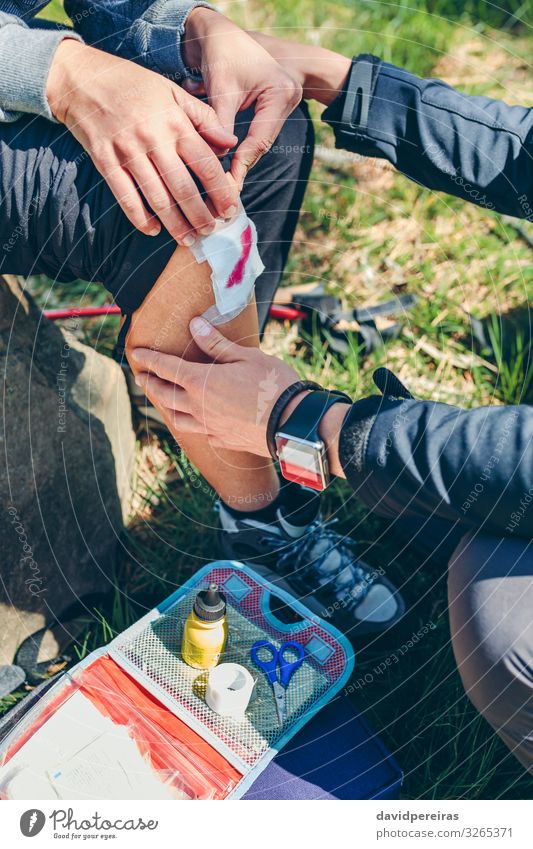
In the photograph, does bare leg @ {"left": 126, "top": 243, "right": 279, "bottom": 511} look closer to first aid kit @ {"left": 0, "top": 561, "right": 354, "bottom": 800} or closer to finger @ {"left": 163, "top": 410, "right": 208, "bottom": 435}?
finger @ {"left": 163, "top": 410, "right": 208, "bottom": 435}

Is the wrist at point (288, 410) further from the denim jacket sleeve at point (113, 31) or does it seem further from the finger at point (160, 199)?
the denim jacket sleeve at point (113, 31)

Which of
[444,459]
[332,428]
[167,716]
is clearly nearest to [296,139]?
[332,428]

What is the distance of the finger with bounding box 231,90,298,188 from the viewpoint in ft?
4.35

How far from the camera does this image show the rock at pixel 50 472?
1.45 m

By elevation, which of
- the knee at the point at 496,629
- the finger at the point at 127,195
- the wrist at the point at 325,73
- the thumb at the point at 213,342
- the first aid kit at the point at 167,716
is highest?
the wrist at the point at 325,73

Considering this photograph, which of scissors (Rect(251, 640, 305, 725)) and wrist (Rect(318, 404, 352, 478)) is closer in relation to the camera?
wrist (Rect(318, 404, 352, 478))

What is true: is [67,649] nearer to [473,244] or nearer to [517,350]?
→ [517,350]

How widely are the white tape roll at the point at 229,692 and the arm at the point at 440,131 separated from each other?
1093mm

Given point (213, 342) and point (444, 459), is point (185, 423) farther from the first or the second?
point (444, 459)

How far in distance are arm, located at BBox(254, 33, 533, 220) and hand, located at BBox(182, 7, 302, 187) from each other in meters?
0.21

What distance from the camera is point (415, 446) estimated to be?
1.16 meters

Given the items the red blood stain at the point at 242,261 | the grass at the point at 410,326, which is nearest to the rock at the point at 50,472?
the grass at the point at 410,326

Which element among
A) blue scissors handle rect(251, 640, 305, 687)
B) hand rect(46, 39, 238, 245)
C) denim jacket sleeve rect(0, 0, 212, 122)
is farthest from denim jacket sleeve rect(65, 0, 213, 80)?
blue scissors handle rect(251, 640, 305, 687)

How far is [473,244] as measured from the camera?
221cm
